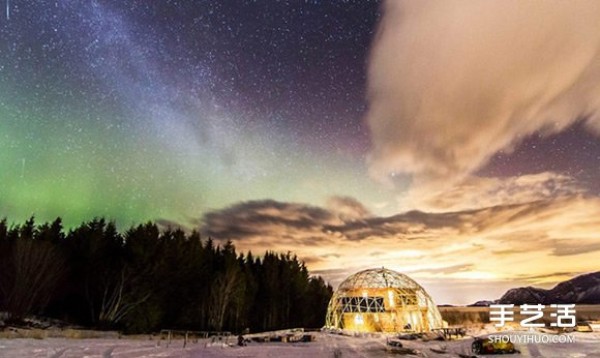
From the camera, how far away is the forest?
124 ft

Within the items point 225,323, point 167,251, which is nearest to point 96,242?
point 167,251

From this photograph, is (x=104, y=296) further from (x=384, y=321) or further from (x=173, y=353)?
(x=384, y=321)

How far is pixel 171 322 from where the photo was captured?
4641 cm

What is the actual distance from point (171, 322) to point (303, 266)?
38151 millimetres

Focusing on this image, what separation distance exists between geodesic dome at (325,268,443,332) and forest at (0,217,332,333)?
10817 millimetres

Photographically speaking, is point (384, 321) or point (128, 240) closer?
point (128, 240)

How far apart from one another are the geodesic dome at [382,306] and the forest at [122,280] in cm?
1082

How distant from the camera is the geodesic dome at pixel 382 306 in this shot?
5913 cm

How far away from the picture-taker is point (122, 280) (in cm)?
4056

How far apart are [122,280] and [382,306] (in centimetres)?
3571

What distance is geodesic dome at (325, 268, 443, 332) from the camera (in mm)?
59131

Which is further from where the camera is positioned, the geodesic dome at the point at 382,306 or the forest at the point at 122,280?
the geodesic dome at the point at 382,306

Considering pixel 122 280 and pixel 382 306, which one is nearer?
pixel 122 280

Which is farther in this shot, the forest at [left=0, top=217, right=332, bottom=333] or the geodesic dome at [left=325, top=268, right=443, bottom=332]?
the geodesic dome at [left=325, top=268, right=443, bottom=332]
